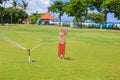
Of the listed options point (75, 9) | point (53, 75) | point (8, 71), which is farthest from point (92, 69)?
point (75, 9)

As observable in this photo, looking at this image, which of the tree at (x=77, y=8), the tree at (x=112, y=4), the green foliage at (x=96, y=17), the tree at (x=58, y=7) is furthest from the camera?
the green foliage at (x=96, y=17)

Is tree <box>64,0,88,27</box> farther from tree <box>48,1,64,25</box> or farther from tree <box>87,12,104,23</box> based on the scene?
tree <box>87,12,104,23</box>

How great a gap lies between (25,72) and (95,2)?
8293 cm

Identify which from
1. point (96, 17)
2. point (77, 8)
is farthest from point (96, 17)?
point (77, 8)

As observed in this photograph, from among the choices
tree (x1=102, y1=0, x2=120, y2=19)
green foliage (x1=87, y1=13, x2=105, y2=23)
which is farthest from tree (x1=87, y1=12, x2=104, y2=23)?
A: tree (x1=102, y1=0, x2=120, y2=19)

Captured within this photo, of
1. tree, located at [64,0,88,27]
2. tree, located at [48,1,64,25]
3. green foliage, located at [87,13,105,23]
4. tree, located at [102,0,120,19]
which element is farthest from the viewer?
green foliage, located at [87,13,105,23]

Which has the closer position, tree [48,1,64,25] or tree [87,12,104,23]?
tree [48,1,64,25]

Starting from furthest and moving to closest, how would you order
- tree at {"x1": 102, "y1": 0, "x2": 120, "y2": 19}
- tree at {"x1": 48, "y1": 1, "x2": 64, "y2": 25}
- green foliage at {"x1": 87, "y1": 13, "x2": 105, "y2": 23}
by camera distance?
green foliage at {"x1": 87, "y1": 13, "x2": 105, "y2": 23} → tree at {"x1": 48, "y1": 1, "x2": 64, "y2": 25} → tree at {"x1": 102, "y1": 0, "x2": 120, "y2": 19}

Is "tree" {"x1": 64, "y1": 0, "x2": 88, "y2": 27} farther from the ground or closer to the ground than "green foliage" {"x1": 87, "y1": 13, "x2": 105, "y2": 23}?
farther from the ground

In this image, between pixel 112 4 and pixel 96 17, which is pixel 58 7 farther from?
pixel 112 4

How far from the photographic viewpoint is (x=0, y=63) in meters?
14.3

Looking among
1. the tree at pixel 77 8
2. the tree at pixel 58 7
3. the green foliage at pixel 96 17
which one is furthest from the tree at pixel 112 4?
the tree at pixel 58 7

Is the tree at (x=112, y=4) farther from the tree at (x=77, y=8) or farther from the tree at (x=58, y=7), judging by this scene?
the tree at (x=58, y=7)

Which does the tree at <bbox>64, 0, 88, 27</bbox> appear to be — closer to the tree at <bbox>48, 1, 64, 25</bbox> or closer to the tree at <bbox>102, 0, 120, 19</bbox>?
the tree at <bbox>102, 0, 120, 19</bbox>
